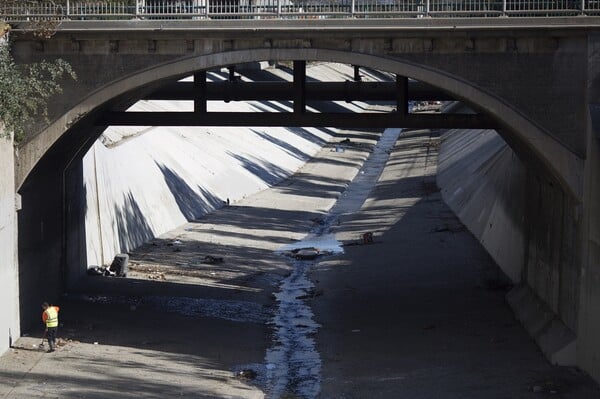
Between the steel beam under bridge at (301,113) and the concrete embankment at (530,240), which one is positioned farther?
the steel beam under bridge at (301,113)

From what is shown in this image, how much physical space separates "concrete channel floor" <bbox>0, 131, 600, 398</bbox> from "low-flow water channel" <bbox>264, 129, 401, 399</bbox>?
1.17 feet

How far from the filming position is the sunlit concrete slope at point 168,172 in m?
46.7

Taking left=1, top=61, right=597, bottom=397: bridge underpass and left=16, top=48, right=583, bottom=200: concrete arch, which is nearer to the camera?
left=1, top=61, right=597, bottom=397: bridge underpass

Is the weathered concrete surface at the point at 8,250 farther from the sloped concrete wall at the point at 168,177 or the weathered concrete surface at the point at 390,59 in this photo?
the sloped concrete wall at the point at 168,177

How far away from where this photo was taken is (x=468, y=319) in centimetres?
3550

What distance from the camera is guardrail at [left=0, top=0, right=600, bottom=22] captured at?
30.8 meters

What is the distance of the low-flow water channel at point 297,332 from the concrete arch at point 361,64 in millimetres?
7605


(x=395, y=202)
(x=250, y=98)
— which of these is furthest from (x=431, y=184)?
(x=250, y=98)

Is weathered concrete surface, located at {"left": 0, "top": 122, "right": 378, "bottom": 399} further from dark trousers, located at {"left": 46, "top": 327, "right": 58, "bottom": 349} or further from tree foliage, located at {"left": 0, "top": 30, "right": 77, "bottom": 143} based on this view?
tree foliage, located at {"left": 0, "top": 30, "right": 77, "bottom": 143}

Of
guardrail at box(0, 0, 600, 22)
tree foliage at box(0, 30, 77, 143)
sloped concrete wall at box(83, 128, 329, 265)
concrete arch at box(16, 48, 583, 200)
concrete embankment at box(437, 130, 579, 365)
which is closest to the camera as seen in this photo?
concrete arch at box(16, 48, 583, 200)

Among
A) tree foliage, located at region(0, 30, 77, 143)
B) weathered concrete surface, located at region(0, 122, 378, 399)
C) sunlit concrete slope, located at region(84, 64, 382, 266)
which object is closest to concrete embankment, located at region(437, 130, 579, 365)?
weathered concrete surface, located at region(0, 122, 378, 399)

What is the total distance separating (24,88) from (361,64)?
8.59 m

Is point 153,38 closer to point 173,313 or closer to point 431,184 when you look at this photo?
point 173,313

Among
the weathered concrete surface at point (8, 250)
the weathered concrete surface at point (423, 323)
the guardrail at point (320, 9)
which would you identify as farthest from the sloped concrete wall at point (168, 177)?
the guardrail at point (320, 9)
